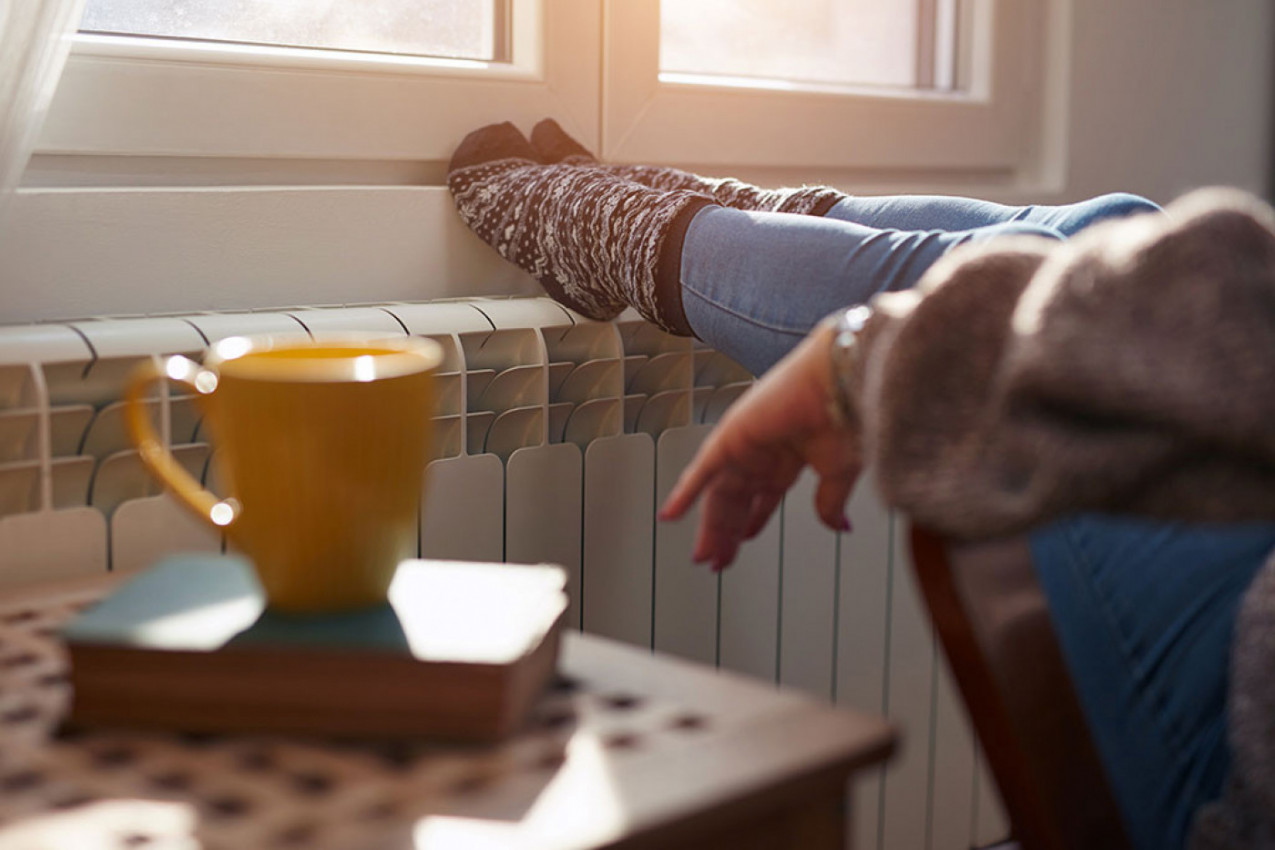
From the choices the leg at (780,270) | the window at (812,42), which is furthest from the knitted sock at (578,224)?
the window at (812,42)

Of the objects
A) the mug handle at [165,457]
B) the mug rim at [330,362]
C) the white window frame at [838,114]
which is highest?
the white window frame at [838,114]

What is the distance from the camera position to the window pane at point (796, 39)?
1.46 metres

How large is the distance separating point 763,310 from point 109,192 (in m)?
0.49

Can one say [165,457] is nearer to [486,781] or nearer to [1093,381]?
[486,781]

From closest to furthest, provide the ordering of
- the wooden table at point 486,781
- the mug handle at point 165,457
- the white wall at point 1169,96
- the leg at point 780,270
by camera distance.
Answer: the wooden table at point 486,781 < the mug handle at point 165,457 < the leg at point 780,270 < the white wall at point 1169,96

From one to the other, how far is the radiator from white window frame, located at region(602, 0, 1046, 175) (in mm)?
302

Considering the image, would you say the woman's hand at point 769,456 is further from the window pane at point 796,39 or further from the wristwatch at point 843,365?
the window pane at point 796,39

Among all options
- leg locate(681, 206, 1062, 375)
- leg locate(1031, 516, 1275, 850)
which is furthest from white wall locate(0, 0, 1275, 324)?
leg locate(1031, 516, 1275, 850)

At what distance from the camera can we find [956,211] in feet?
3.56

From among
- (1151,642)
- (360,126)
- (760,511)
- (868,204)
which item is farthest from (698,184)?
(1151,642)

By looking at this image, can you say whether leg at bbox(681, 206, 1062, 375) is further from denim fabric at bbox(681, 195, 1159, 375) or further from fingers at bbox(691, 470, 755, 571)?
fingers at bbox(691, 470, 755, 571)

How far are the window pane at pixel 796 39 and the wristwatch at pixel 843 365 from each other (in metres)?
0.89

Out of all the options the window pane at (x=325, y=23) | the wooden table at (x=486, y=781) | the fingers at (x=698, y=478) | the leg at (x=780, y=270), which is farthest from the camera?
the window pane at (x=325, y=23)

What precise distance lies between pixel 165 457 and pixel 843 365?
285 millimetres
